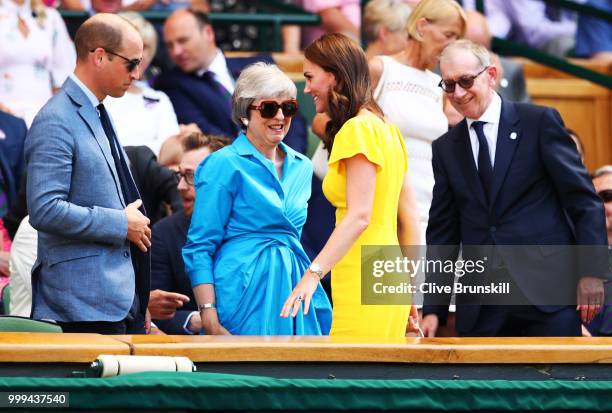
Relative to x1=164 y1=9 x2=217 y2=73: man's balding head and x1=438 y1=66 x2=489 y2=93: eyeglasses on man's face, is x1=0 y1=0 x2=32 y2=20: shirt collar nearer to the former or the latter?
x1=164 y1=9 x2=217 y2=73: man's balding head

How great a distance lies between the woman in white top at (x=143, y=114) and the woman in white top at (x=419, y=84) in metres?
1.57

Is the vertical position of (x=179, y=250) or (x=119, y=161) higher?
(x=119, y=161)

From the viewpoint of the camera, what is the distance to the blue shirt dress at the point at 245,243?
5.37 metres

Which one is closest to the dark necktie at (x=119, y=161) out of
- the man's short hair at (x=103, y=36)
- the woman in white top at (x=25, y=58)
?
the man's short hair at (x=103, y=36)

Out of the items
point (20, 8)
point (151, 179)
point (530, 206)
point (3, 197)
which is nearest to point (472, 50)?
point (530, 206)

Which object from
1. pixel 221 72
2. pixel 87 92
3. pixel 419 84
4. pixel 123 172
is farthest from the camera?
pixel 221 72

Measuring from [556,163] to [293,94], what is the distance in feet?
3.93

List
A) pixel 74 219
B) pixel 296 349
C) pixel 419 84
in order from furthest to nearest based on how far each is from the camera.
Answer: pixel 419 84 → pixel 74 219 → pixel 296 349

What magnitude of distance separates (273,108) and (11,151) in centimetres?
269

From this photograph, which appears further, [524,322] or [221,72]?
[221,72]

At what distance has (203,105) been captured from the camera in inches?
335

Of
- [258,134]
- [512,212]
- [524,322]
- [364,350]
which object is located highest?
[258,134]

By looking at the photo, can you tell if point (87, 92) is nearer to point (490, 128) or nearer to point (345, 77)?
point (345, 77)

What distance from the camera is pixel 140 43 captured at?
5309 millimetres
